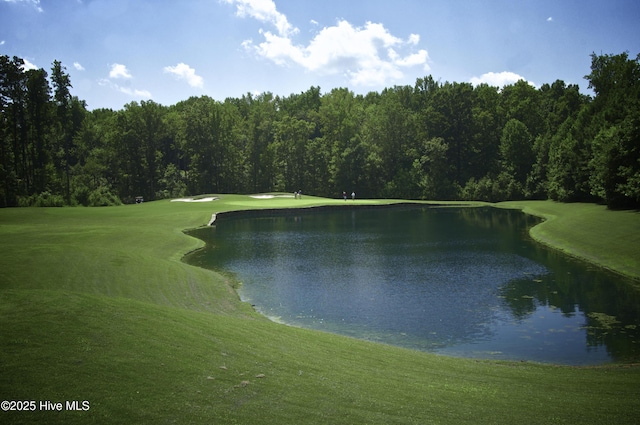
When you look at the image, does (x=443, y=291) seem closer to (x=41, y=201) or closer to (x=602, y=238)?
(x=602, y=238)

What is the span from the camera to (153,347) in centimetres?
1233

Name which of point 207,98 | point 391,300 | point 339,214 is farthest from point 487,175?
point 391,300

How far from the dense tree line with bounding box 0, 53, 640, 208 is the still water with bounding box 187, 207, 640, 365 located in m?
39.9

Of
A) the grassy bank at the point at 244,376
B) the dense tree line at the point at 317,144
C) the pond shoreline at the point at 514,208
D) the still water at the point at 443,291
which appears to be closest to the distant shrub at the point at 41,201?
the dense tree line at the point at 317,144

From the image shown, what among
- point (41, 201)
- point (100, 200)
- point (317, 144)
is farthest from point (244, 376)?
point (317, 144)

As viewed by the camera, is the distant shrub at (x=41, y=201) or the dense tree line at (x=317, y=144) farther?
the dense tree line at (x=317, y=144)

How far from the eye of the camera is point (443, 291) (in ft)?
93.0

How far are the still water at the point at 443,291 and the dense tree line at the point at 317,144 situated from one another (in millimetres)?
39893

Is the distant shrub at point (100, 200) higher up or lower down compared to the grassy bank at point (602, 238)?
higher up

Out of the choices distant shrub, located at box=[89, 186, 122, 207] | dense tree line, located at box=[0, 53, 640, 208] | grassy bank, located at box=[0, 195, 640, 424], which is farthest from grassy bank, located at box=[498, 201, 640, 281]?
distant shrub, located at box=[89, 186, 122, 207]

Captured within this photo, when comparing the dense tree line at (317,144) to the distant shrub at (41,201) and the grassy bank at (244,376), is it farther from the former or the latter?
the grassy bank at (244,376)

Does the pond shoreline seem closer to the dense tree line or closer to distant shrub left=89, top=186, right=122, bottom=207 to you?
the dense tree line

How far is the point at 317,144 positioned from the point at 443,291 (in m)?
99.7

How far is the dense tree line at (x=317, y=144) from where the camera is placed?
281 ft
